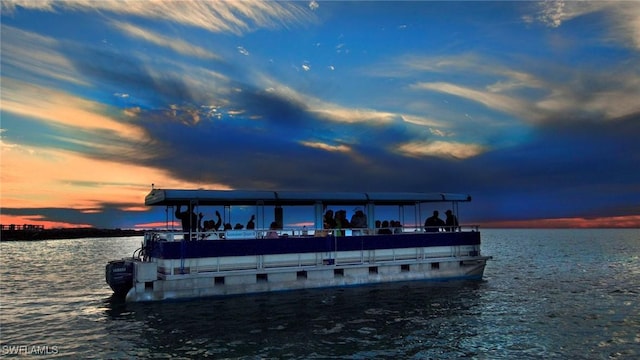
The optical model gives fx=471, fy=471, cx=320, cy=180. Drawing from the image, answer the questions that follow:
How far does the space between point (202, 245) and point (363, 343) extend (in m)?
10.0

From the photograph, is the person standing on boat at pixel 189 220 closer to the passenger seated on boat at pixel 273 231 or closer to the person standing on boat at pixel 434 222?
the passenger seated on boat at pixel 273 231

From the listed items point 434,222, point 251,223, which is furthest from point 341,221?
point 434,222

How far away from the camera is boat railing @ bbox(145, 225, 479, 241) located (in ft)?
73.8

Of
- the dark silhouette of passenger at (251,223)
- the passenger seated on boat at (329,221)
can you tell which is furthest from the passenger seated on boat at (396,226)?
the dark silhouette of passenger at (251,223)

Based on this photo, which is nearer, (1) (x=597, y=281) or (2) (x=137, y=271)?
(2) (x=137, y=271)

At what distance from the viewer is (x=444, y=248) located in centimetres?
2756

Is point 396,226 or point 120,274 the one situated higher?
point 396,226

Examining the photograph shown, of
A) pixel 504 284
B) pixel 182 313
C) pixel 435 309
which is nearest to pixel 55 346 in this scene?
pixel 182 313

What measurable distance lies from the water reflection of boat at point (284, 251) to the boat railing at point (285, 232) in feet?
0.17

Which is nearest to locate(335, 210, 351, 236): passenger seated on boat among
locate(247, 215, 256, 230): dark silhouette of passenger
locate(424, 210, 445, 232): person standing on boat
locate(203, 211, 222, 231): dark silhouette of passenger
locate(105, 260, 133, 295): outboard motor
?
locate(247, 215, 256, 230): dark silhouette of passenger

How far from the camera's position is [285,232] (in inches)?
999

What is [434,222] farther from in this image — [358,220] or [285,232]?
[285,232]

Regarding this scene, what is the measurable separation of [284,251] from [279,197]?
273 cm

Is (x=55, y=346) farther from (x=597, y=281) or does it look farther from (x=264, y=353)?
(x=597, y=281)
